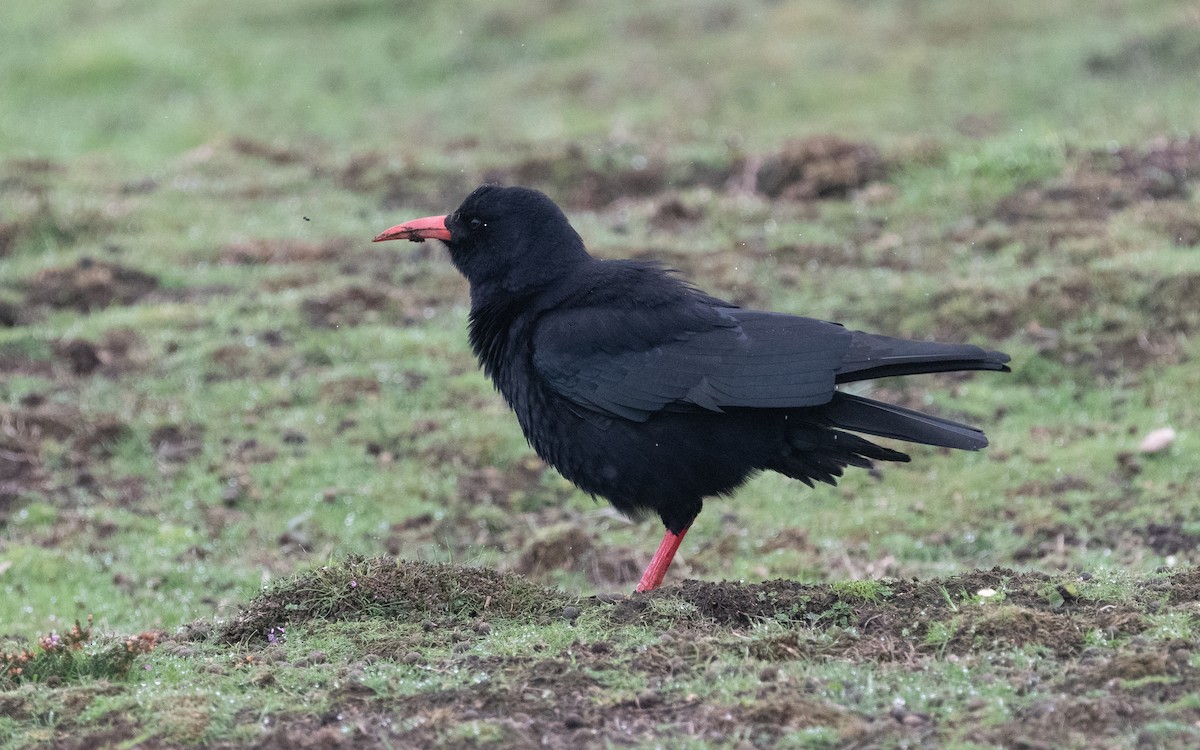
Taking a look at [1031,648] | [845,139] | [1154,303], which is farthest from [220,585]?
[845,139]

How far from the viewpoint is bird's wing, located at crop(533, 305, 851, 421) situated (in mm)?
5656

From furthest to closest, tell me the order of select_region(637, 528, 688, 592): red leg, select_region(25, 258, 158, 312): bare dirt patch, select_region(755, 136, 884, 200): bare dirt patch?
select_region(755, 136, 884, 200): bare dirt patch → select_region(25, 258, 158, 312): bare dirt patch → select_region(637, 528, 688, 592): red leg

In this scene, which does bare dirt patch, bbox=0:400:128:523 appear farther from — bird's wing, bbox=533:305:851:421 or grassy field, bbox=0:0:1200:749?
bird's wing, bbox=533:305:851:421

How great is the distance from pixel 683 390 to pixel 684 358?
15 cm

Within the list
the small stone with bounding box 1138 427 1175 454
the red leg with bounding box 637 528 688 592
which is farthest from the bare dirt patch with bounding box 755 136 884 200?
the red leg with bounding box 637 528 688 592

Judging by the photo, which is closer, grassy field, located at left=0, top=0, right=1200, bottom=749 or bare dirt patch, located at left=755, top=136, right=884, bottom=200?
grassy field, located at left=0, top=0, right=1200, bottom=749

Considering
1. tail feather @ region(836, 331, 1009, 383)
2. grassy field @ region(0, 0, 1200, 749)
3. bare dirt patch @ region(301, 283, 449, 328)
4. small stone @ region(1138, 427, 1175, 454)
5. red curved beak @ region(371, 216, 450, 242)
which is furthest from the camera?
bare dirt patch @ region(301, 283, 449, 328)

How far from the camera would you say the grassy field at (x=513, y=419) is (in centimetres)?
434

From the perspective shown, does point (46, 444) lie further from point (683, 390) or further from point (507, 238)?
point (683, 390)

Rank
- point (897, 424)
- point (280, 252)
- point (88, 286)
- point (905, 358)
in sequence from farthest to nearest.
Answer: point (280, 252)
point (88, 286)
point (897, 424)
point (905, 358)

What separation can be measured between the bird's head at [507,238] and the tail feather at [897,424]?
1.44 meters

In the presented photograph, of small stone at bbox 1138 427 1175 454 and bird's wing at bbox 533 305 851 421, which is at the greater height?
bird's wing at bbox 533 305 851 421

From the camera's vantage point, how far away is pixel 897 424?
565cm

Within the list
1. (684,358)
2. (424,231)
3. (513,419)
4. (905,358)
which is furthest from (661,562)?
(513,419)
